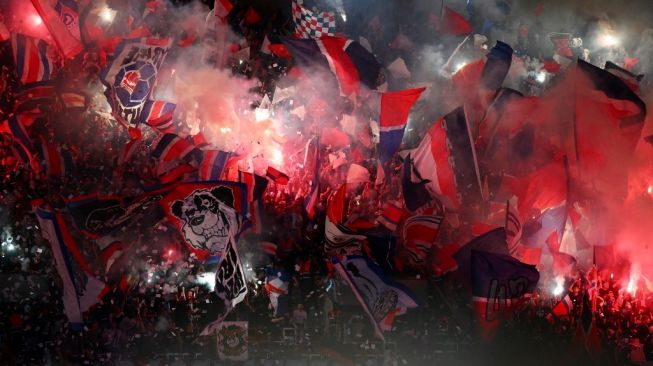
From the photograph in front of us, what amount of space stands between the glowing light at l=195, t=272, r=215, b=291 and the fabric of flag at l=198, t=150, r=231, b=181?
188 centimetres

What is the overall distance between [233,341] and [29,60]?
22.0ft

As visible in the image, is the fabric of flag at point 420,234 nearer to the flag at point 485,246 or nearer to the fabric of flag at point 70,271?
the flag at point 485,246

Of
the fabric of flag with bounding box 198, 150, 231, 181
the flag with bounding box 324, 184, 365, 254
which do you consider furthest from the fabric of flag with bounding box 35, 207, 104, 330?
the flag with bounding box 324, 184, 365, 254

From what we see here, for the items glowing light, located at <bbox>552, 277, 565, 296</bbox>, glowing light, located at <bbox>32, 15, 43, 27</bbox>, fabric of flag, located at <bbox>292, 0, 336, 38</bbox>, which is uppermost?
fabric of flag, located at <bbox>292, 0, 336, 38</bbox>

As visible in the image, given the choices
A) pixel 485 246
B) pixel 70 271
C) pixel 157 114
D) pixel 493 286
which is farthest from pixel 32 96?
pixel 493 286

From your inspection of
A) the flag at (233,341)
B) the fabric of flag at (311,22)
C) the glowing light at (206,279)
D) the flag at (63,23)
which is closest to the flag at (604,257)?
the flag at (233,341)

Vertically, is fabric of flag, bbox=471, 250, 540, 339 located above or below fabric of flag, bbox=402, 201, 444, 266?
below

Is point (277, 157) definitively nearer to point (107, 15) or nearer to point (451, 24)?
point (107, 15)

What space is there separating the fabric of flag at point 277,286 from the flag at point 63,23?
6.96 m

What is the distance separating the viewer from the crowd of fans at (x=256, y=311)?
26.6 ft

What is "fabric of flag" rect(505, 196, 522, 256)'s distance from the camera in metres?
8.93

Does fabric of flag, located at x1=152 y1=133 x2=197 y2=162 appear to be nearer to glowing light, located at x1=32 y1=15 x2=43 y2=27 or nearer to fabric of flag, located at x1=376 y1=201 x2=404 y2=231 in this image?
fabric of flag, located at x1=376 y1=201 x2=404 y2=231

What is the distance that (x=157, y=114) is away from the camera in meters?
11.1

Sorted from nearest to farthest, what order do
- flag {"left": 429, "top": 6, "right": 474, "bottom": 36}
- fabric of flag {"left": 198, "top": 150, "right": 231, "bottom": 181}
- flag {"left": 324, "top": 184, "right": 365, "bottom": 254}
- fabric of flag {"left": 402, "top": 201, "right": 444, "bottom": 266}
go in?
flag {"left": 324, "top": 184, "right": 365, "bottom": 254} < fabric of flag {"left": 402, "top": 201, "right": 444, "bottom": 266} < fabric of flag {"left": 198, "top": 150, "right": 231, "bottom": 181} < flag {"left": 429, "top": 6, "right": 474, "bottom": 36}
